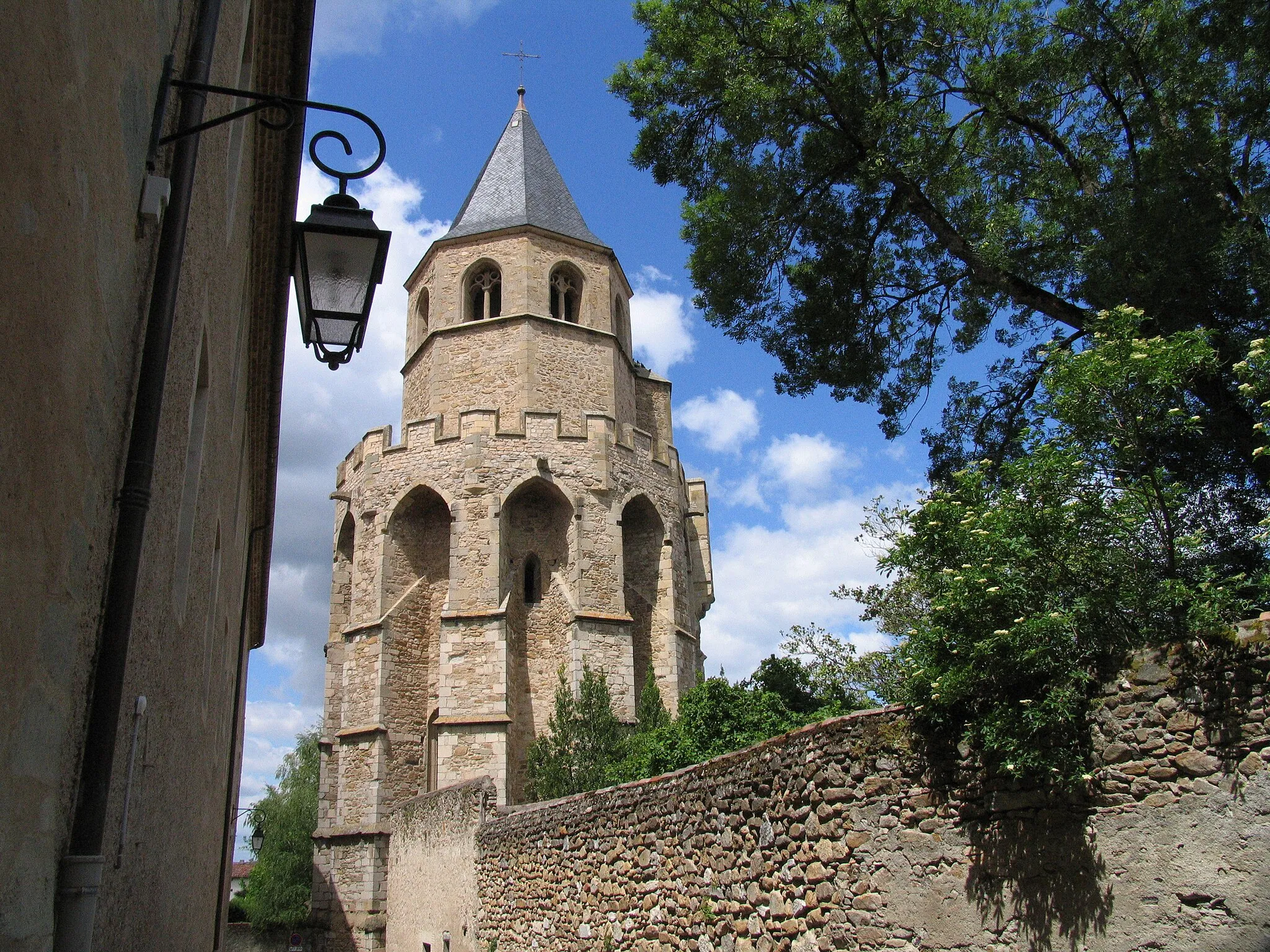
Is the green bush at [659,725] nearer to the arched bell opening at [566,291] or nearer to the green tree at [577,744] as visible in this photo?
the green tree at [577,744]

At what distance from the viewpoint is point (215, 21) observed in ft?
12.5

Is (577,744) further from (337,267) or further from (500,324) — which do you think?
(337,267)

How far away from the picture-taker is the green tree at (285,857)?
89.4 ft

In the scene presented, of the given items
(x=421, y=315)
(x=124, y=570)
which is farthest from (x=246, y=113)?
(x=421, y=315)

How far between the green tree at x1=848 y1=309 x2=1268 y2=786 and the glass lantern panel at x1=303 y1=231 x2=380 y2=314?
3.35 metres

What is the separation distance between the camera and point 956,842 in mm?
5750

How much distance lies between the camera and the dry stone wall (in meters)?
4.64

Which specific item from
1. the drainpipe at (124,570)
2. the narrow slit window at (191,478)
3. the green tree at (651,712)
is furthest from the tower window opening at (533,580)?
the drainpipe at (124,570)

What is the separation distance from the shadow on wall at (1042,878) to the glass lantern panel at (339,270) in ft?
13.8

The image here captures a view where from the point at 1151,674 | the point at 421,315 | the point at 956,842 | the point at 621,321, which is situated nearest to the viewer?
the point at 1151,674

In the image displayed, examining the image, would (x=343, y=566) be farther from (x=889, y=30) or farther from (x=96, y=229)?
(x=96, y=229)

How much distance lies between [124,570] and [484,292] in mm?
24863

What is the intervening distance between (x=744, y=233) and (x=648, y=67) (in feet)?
7.76

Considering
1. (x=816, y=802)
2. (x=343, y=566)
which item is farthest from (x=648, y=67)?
(x=343, y=566)
